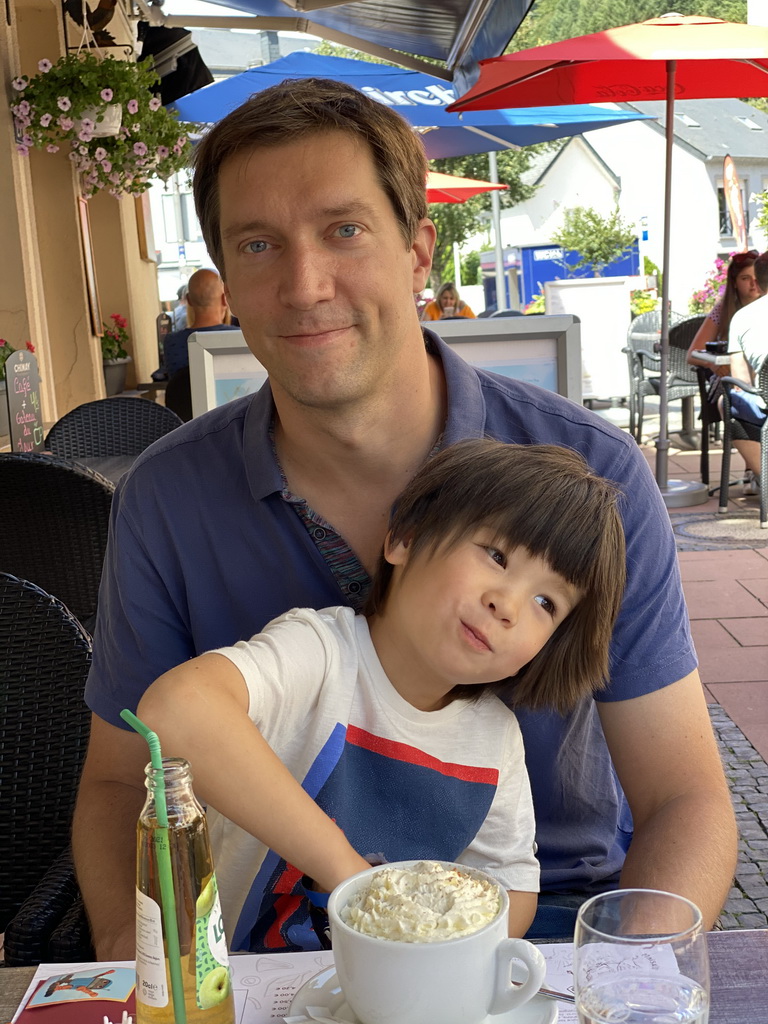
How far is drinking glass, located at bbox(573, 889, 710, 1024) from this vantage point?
0.86 meters

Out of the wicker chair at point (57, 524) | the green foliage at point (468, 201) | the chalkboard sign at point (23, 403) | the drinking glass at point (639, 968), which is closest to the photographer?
the drinking glass at point (639, 968)

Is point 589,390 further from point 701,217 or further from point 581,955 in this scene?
point 701,217

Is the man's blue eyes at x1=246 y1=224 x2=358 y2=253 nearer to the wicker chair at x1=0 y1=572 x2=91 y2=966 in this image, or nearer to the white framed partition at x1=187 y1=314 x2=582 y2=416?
the wicker chair at x1=0 y1=572 x2=91 y2=966

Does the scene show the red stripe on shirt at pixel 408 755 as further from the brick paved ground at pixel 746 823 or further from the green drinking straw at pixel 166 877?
the brick paved ground at pixel 746 823

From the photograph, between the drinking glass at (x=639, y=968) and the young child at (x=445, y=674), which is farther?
the young child at (x=445, y=674)

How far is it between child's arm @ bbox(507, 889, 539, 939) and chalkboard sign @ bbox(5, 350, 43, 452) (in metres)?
3.22

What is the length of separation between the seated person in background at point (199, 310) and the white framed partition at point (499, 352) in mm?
4365

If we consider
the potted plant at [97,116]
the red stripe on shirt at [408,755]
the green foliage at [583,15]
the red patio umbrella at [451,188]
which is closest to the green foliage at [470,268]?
the green foliage at [583,15]

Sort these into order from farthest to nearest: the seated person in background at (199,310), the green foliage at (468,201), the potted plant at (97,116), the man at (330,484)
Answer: the green foliage at (468,201) < the seated person in background at (199,310) < the potted plant at (97,116) < the man at (330,484)

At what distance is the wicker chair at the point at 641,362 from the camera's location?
33.8 ft

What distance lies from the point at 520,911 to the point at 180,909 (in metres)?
0.61

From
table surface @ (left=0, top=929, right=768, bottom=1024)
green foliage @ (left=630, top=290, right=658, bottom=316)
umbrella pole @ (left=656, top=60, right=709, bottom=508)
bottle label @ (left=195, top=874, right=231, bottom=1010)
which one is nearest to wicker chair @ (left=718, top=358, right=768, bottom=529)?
umbrella pole @ (left=656, top=60, right=709, bottom=508)

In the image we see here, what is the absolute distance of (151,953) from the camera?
0.92 metres

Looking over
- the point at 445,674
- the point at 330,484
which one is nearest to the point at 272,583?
the point at 330,484
